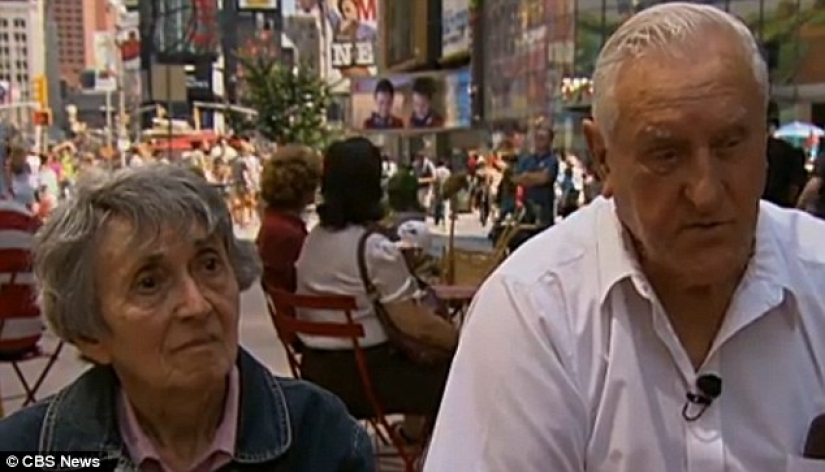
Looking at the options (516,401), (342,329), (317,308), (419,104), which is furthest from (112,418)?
(419,104)

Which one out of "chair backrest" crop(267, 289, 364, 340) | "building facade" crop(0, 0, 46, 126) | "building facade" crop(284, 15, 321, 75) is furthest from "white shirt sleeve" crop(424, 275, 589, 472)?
"building facade" crop(284, 15, 321, 75)

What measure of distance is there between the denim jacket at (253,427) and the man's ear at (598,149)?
512mm

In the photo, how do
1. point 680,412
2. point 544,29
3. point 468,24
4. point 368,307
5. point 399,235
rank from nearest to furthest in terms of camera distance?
point 680,412 < point 368,307 < point 399,235 < point 544,29 < point 468,24

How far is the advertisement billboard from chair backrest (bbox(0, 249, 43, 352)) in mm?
28208

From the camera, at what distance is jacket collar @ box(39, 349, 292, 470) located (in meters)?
1.57

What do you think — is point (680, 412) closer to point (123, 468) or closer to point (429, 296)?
point (123, 468)

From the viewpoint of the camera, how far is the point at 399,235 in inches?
170

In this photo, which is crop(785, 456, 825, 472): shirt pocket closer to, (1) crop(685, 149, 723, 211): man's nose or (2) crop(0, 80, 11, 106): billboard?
(1) crop(685, 149, 723, 211): man's nose

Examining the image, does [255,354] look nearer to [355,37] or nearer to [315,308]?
[315,308]

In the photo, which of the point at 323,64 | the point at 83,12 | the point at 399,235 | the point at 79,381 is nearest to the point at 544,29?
the point at 399,235

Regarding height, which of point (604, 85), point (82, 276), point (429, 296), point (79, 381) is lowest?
point (429, 296)

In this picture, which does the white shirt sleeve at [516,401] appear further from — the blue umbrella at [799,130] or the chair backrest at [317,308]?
the blue umbrella at [799,130]

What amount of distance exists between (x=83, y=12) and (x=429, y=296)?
319 ft

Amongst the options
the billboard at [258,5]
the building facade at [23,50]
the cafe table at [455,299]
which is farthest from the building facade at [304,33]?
the cafe table at [455,299]
